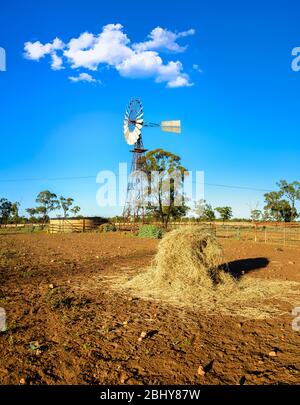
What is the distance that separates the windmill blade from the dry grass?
29.2 metres

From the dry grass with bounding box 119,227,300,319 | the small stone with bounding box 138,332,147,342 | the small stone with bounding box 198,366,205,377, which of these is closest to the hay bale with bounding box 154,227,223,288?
the dry grass with bounding box 119,227,300,319

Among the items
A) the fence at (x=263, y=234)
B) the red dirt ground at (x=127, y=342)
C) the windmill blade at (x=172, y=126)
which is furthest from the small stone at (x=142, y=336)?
the windmill blade at (x=172, y=126)

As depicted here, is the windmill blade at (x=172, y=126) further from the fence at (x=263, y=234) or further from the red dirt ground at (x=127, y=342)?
the red dirt ground at (x=127, y=342)

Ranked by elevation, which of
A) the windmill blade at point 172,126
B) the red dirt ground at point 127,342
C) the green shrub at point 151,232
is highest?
the windmill blade at point 172,126

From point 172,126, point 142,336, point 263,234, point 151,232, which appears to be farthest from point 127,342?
point 172,126

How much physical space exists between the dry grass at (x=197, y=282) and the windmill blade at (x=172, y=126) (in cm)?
2919

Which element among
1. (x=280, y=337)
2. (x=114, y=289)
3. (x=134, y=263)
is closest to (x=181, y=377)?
(x=280, y=337)

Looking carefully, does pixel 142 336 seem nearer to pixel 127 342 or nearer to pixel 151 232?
pixel 127 342

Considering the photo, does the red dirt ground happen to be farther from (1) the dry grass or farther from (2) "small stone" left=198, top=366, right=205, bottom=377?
(1) the dry grass

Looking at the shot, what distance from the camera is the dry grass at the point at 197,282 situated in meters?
7.18

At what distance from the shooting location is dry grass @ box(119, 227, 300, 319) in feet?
23.6

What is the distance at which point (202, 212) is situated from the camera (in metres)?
54.0

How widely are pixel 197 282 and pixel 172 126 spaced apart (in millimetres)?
30740

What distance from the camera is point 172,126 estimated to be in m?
36.5
